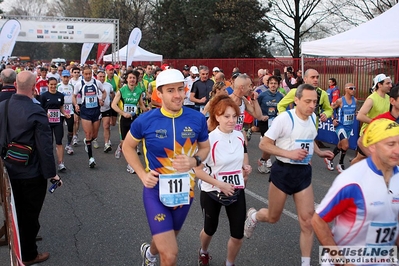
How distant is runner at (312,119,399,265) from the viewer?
8.50 ft

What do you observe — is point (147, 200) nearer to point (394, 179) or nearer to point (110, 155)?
point (394, 179)

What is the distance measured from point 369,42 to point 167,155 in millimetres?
7767

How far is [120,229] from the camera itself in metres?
5.62

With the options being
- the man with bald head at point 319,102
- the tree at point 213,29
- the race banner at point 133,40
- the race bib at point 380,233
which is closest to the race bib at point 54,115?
the man with bald head at point 319,102

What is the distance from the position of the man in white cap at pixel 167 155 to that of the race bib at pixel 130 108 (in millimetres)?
5431

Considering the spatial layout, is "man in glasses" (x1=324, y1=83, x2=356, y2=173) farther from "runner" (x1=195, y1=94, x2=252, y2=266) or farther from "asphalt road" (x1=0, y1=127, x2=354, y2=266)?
"runner" (x1=195, y1=94, x2=252, y2=266)

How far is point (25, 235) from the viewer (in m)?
4.62

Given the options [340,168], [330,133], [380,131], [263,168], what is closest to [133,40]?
[330,133]

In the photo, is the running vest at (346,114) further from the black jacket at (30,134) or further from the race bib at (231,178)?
the black jacket at (30,134)

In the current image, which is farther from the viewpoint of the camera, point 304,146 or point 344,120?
point 344,120

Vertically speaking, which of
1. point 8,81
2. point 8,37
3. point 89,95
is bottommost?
point 89,95

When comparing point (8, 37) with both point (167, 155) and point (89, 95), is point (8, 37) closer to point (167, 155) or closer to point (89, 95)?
point (89, 95)

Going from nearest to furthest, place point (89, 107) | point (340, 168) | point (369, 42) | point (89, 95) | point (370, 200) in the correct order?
1. point (370, 200)
2. point (340, 168)
3. point (89, 107)
4. point (89, 95)
5. point (369, 42)

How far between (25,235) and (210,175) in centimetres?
205
